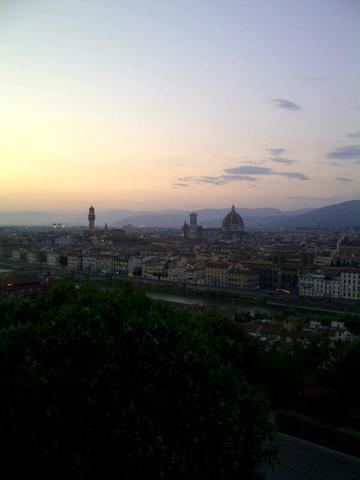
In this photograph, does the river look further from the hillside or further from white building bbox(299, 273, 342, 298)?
the hillside

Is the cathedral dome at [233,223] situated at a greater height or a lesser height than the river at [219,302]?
greater

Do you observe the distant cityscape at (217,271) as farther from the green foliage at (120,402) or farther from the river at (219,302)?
the green foliage at (120,402)

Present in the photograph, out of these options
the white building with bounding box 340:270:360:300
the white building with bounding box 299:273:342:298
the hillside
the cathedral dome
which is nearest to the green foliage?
the white building with bounding box 340:270:360:300

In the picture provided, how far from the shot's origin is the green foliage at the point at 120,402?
91.5 inches

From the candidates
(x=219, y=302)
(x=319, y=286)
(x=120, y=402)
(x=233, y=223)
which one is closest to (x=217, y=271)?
(x=219, y=302)

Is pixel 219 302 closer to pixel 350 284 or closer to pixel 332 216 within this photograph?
pixel 350 284

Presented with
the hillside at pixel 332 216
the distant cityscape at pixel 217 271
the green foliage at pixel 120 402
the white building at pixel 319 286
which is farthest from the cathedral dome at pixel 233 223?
the hillside at pixel 332 216

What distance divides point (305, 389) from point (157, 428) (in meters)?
2.84

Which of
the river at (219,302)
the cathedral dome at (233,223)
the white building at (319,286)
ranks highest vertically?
the cathedral dome at (233,223)

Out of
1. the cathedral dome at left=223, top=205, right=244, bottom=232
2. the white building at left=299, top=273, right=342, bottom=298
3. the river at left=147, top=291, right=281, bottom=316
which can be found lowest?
the river at left=147, top=291, right=281, bottom=316

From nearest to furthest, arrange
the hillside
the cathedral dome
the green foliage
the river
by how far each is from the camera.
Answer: the green foliage → the river → the cathedral dome → the hillside

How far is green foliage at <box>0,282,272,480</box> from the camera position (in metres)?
2.32

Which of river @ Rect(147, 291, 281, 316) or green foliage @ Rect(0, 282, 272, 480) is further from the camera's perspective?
river @ Rect(147, 291, 281, 316)

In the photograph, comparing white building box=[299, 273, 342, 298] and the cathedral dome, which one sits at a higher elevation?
the cathedral dome
